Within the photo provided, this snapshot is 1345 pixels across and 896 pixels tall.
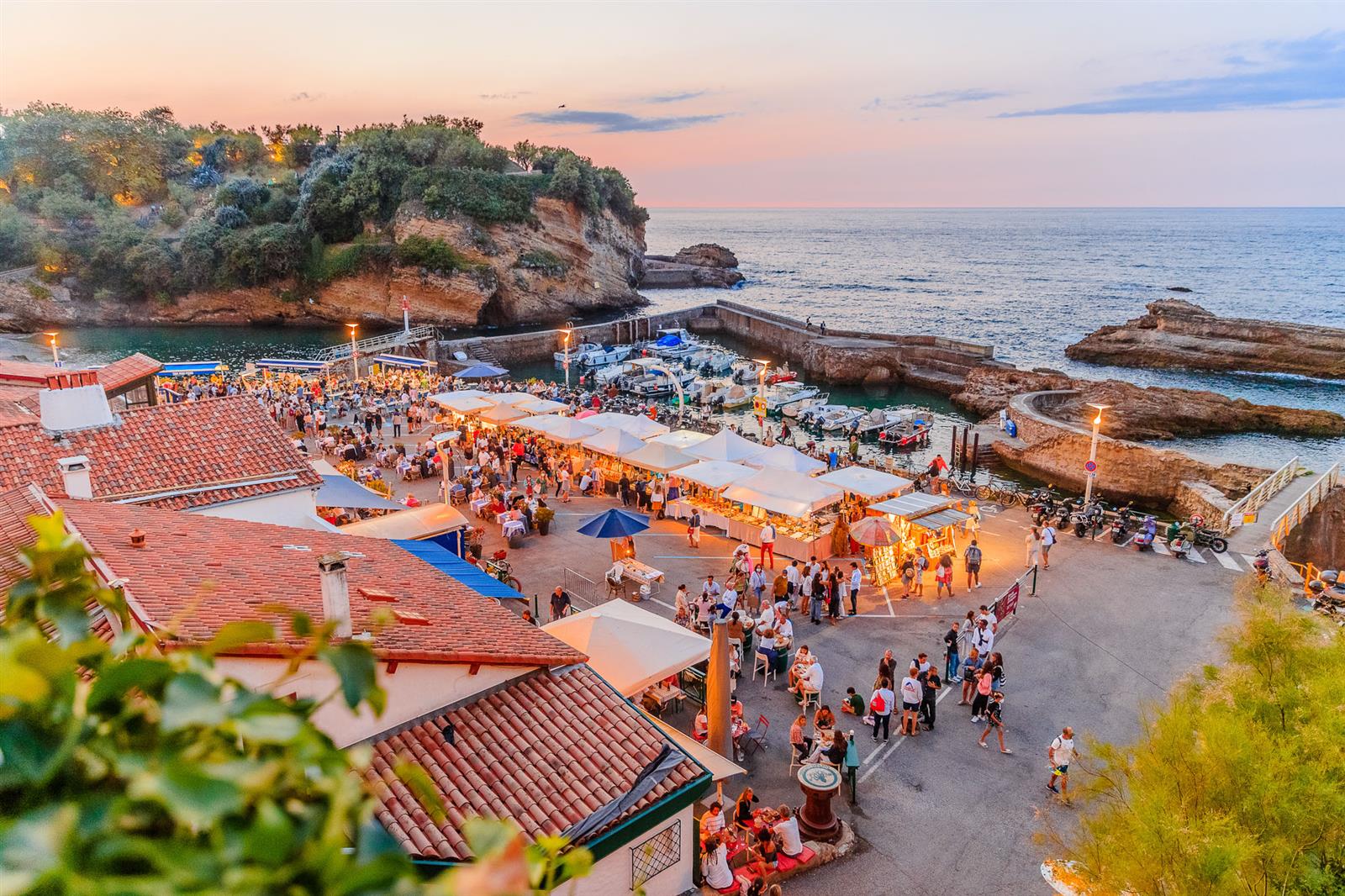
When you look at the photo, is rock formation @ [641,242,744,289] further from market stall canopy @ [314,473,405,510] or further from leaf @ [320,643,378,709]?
leaf @ [320,643,378,709]

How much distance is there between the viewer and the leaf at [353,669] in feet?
4.49

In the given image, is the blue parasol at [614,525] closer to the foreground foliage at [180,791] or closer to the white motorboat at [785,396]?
the foreground foliage at [180,791]

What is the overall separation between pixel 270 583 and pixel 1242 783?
30.5 feet

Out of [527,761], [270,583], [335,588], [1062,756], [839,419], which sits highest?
[335,588]

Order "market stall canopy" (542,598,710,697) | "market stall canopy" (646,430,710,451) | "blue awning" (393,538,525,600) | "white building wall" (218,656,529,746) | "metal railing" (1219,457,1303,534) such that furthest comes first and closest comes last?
"market stall canopy" (646,430,710,451)
"metal railing" (1219,457,1303,534)
"blue awning" (393,538,525,600)
"market stall canopy" (542,598,710,697)
"white building wall" (218,656,529,746)

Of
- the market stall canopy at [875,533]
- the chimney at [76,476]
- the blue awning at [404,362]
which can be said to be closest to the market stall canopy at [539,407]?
the market stall canopy at [875,533]

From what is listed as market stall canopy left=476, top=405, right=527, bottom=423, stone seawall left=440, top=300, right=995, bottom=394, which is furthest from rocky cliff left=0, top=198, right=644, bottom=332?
market stall canopy left=476, top=405, right=527, bottom=423

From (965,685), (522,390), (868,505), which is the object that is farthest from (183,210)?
(965,685)

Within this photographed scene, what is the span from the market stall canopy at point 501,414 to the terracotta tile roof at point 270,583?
49.8ft

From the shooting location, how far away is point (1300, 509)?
2330 centimetres

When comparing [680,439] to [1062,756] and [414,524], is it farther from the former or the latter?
[1062,756]

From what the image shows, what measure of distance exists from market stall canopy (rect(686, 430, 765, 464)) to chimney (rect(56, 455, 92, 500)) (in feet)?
46.3

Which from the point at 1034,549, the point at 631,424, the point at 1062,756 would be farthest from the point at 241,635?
the point at 631,424

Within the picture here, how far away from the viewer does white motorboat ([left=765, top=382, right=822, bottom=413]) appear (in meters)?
45.5
